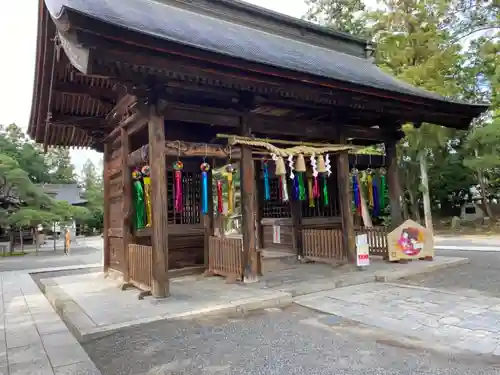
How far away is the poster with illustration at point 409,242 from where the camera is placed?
8.07 m

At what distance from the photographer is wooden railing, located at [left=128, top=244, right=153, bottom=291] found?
226 inches

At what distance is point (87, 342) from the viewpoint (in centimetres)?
Answer: 405

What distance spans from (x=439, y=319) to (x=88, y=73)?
5071 mm

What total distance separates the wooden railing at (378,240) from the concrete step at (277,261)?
1719mm

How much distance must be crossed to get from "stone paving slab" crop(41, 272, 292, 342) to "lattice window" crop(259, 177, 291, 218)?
3915 mm

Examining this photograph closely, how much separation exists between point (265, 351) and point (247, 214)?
3.14 metres

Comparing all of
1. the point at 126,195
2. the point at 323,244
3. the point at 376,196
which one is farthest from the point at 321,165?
the point at 126,195

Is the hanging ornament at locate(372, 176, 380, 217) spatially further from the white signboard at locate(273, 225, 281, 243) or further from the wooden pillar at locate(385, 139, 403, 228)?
the white signboard at locate(273, 225, 281, 243)

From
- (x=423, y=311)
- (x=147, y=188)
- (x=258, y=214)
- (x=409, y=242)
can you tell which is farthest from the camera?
(x=258, y=214)

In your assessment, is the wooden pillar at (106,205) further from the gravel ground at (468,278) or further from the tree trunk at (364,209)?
the gravel ground at (468,278)

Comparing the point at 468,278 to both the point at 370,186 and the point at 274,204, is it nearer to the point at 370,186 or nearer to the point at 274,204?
the point at 370,186

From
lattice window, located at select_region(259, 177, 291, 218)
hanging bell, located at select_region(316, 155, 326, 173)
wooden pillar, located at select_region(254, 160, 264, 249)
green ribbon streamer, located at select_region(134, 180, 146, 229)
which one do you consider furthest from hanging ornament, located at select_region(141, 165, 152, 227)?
lattice window, located at select_region(259, 177, 291, 218)

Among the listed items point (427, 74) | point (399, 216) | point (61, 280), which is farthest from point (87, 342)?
point (427, 74)

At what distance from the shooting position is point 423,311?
4605 mm
